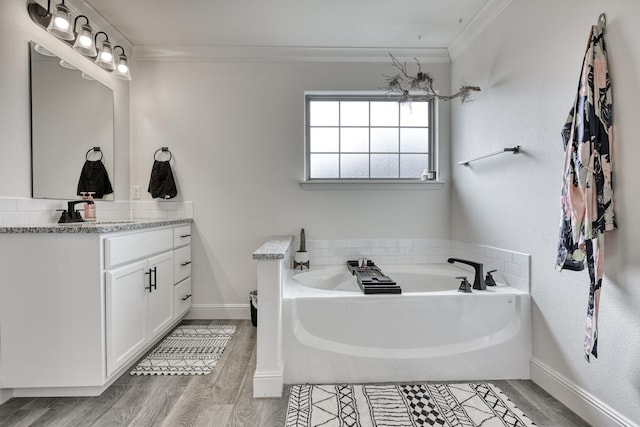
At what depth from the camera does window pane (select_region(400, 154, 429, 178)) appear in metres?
2.98

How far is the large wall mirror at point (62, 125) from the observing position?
1894 millimetres

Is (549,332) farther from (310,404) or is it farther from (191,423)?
(191,423)

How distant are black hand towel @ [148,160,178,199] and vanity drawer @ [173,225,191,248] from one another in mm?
321

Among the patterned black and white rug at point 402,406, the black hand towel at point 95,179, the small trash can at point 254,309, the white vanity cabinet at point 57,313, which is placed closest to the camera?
the patterned black and white rug at point 402,406

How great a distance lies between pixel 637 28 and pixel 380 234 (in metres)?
1.99

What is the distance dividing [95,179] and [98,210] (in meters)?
0.24

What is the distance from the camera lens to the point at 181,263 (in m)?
2.61

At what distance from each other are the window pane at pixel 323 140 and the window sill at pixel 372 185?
34cm

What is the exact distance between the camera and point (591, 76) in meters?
1.36

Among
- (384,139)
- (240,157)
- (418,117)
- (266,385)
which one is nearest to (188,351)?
(266,385)

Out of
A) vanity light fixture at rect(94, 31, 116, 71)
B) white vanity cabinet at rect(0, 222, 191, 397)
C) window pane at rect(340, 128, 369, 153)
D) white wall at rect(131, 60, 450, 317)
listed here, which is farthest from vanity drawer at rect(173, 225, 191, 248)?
window pane at rect(340, 128, 369, 153)

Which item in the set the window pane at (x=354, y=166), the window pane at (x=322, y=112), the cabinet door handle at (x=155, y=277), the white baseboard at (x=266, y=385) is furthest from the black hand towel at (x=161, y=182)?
the white baseboard at (x=266, y=385)

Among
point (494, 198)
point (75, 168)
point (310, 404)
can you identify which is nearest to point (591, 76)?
point (494, 198)

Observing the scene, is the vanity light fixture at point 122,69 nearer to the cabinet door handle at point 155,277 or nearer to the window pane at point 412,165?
the cabinet door handle at point 155,277
